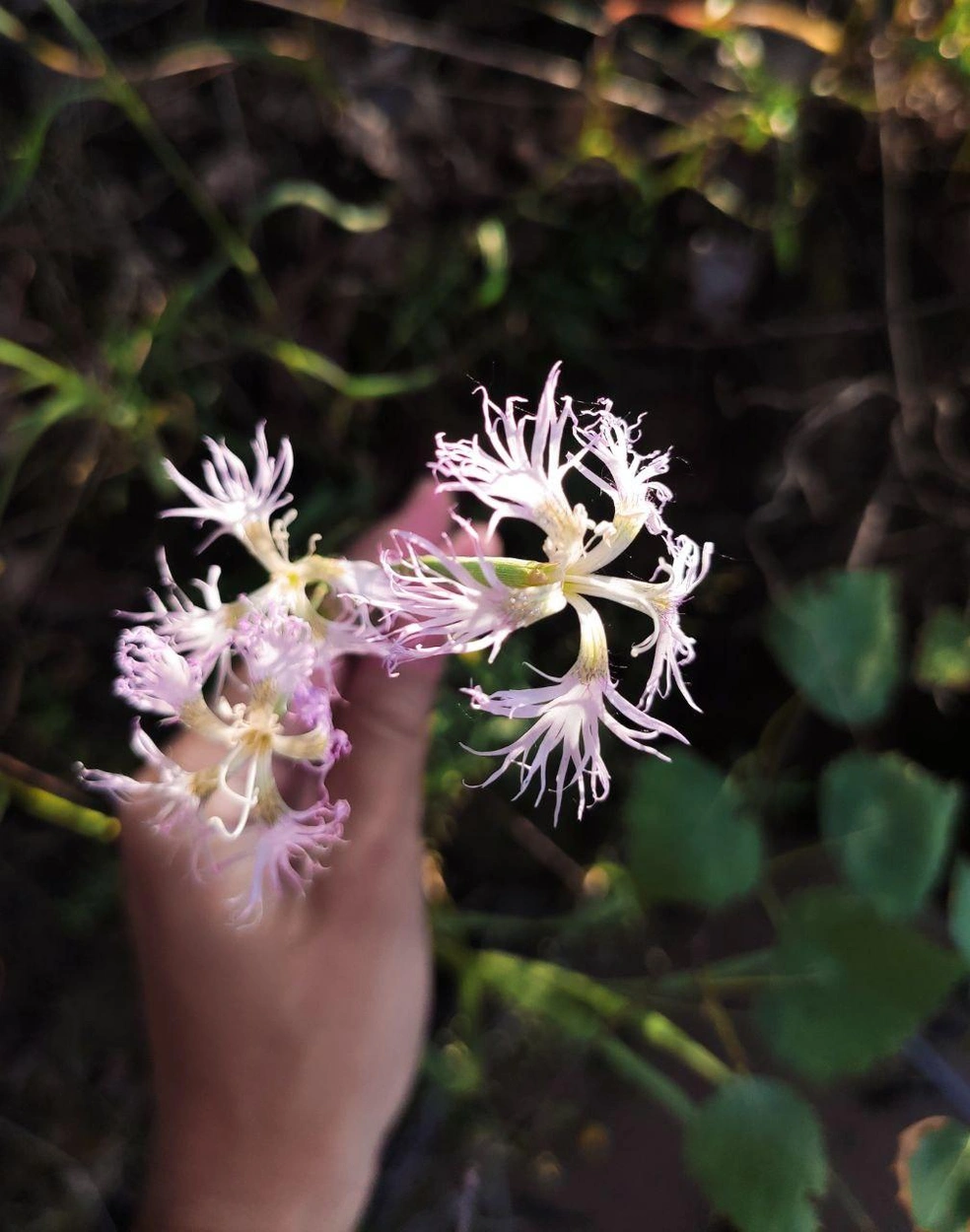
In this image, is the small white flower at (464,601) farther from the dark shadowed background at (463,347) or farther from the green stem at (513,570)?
the dark shadowed background at (463,347)

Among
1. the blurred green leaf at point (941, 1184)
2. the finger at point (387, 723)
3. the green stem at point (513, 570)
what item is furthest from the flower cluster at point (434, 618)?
the blurred green leaf at point (941, 1184)

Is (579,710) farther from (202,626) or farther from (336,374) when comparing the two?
(336,374)

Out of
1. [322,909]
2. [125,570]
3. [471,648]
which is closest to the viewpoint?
[471,648]

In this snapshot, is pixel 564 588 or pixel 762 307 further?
pixel 762 307

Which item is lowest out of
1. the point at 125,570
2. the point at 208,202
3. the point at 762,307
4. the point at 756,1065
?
the point at 756,1065

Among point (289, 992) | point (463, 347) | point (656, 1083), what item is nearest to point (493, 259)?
point (463, 347)

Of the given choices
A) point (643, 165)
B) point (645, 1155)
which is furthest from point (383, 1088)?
point (643, 165)

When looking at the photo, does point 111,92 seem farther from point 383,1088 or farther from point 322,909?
point 383,1088

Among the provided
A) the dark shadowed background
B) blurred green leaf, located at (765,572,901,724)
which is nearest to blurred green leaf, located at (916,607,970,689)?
the dark shadowed background
